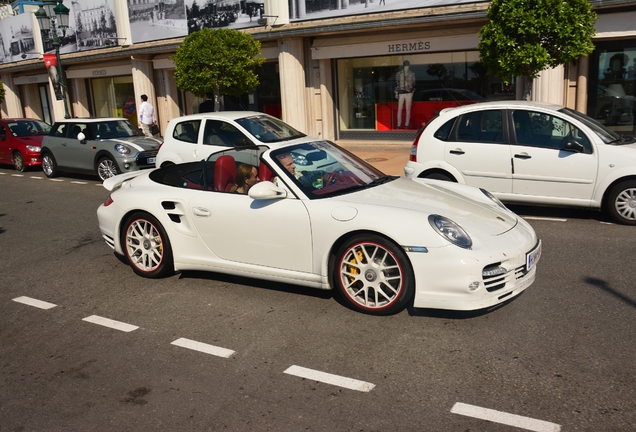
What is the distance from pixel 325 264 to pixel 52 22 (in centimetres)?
1813

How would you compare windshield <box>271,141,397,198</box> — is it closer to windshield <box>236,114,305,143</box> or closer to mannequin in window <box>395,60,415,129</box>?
windshield <box>236,114,305,143</box>

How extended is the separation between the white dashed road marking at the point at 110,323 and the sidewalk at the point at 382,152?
33.2ft

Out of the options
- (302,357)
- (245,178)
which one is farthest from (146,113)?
(302,357)

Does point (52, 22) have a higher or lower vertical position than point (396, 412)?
higher

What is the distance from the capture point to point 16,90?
34.4 metres

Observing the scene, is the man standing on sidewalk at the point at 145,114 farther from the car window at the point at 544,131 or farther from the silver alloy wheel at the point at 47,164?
the car window at the point at 544,131

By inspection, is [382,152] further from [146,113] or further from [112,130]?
[112,130]

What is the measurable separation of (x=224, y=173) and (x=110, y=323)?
177 centimetres

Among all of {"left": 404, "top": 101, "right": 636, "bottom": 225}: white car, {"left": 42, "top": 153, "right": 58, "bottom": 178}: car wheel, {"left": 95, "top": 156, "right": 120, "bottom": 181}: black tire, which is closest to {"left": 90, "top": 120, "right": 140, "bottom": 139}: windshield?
{"left": 95, "top": 156, "right": 120, "bottom": 181}: black tire

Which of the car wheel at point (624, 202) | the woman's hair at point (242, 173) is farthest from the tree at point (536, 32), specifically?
the woman's hair at point (242, 173)

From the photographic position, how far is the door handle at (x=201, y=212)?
6214 millimetres

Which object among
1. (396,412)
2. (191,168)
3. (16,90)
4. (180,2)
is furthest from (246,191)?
(16,90)

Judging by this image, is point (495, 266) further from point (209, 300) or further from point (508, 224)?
point (209, 300)

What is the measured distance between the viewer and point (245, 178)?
6203mm
